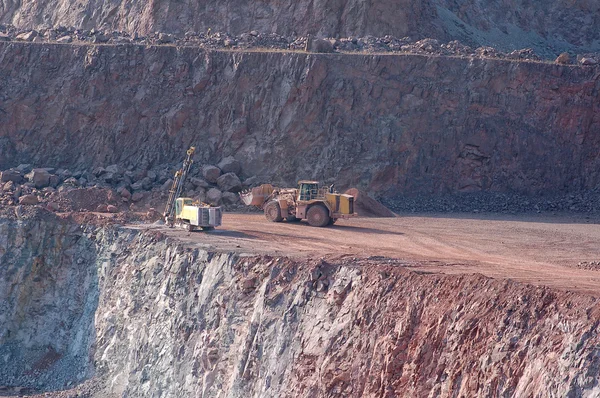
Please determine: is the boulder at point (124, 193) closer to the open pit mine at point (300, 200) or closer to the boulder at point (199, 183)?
the open pit mine at point (300, 200)

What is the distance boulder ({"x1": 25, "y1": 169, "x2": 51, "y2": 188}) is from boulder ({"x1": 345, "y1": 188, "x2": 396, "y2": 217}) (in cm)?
1045

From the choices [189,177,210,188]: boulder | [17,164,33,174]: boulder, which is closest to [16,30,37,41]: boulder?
[17,164,33,174]: boulder

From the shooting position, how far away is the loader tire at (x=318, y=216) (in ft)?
98.5

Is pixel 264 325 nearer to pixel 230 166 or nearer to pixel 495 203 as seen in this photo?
pixel 230 166

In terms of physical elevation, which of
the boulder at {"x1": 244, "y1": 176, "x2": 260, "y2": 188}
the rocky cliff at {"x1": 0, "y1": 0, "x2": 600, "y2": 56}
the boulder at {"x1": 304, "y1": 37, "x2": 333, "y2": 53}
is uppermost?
the rocky cliff at {"x1": 0, "y1": 0, "x2": 600, "y2": 56}

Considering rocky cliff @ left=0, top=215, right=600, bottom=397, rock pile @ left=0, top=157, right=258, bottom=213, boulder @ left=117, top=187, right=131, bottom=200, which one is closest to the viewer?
rocky cliff @ left=0, top=215, right=600, bottom=397

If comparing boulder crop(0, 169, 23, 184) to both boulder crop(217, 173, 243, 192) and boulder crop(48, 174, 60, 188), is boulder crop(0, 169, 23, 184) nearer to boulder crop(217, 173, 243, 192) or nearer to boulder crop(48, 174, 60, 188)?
boulder crop(48, 174, 60, 188)

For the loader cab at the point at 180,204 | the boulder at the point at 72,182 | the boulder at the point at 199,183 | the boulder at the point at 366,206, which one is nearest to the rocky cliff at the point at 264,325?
the loader cab at the point at 180,204

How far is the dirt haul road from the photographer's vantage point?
69.6 ft

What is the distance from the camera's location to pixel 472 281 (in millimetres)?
17500

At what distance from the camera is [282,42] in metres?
40.2

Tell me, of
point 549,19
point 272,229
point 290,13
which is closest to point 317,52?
point 290,13

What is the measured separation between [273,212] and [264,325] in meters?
10.9

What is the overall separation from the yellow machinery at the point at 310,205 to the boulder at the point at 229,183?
11.1ft
